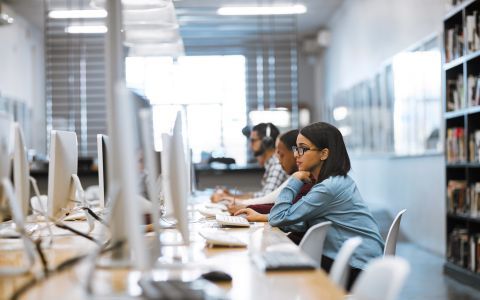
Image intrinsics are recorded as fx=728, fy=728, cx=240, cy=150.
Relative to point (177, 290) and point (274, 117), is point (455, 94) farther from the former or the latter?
point (274, 117)

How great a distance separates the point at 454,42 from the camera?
5.75 meters

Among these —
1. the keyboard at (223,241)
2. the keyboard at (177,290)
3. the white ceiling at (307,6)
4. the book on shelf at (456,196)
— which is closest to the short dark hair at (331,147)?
the keyboard at (223,241)

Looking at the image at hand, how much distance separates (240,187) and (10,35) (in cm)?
548

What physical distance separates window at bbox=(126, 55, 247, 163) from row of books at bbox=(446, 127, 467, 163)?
20.0 ft

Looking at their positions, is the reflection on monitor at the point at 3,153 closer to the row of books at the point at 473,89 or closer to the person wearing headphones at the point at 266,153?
the person wearing headphones at the point at 266,153

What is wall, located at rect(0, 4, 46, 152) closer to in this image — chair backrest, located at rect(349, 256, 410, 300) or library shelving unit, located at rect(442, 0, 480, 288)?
library shelving unit, located at rect(442, 0, 480, 288)

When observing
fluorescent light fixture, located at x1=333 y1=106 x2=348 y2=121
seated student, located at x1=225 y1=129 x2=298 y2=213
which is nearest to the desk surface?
seated student, located at x1=225 y1=129 x2=298 y2=213

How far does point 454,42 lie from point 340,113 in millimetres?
6088

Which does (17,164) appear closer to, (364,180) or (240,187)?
(240,187)

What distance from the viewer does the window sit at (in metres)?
12.2

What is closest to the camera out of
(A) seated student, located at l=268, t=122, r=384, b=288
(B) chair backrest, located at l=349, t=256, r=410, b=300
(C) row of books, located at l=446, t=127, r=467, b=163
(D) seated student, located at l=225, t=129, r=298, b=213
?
(B) chair backrest, located at l=349, t=256, r=410, b=300

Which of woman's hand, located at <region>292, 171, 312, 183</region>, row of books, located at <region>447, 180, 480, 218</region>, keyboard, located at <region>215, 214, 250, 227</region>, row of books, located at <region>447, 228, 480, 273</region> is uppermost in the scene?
woman's hand, located at <region>292, 171, 312, 183</region>

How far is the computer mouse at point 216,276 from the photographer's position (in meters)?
1.92

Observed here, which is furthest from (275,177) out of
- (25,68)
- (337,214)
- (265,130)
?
(25,68)
